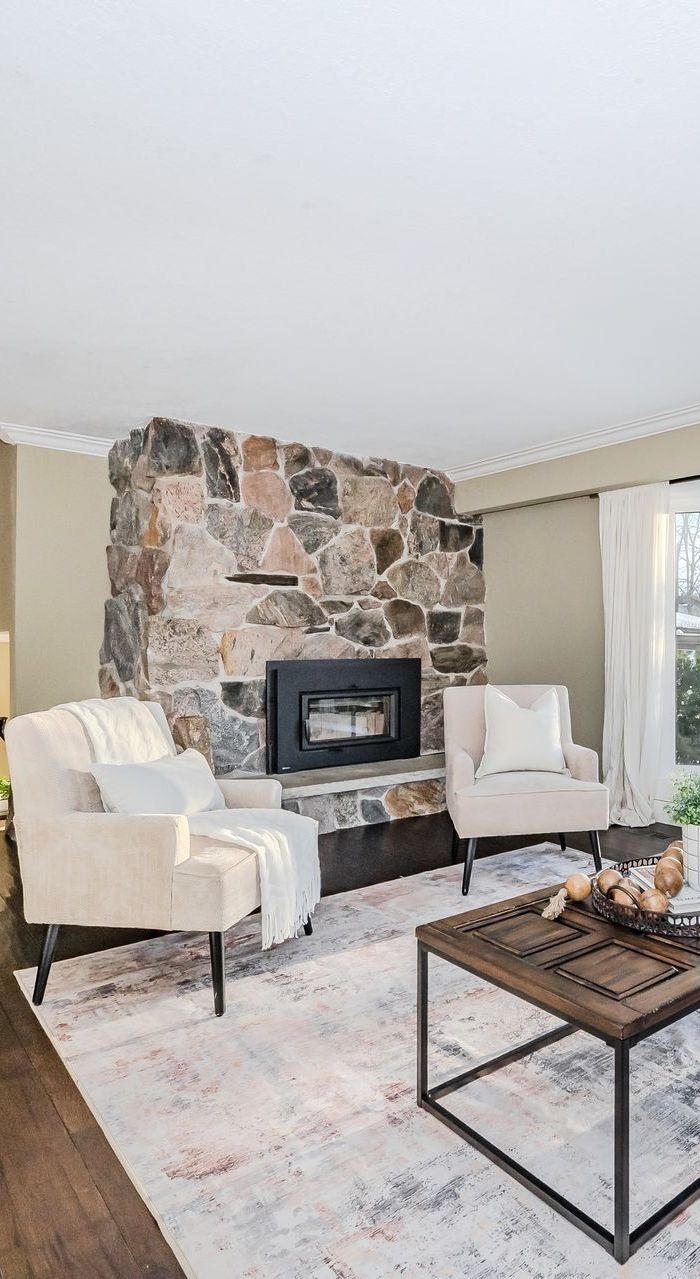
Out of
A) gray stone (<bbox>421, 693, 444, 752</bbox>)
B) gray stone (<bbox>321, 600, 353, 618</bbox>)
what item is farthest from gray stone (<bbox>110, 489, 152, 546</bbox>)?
gray stone (<bbox>421, 693, 444, 752</bbox>)

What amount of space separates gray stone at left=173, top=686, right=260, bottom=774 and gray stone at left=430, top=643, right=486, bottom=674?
1.52 meters

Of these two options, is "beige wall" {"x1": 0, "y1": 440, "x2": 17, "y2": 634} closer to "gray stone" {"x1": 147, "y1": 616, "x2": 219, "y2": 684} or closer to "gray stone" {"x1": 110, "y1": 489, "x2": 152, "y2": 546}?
"gray stone" {"x1": 110, "y1": 489, "x2": 152, "y2": 546}

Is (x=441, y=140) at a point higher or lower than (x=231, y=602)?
higher

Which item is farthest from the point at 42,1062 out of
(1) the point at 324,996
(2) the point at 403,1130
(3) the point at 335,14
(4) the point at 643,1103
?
(3) the point at 335,14

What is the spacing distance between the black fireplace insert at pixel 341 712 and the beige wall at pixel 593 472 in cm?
124

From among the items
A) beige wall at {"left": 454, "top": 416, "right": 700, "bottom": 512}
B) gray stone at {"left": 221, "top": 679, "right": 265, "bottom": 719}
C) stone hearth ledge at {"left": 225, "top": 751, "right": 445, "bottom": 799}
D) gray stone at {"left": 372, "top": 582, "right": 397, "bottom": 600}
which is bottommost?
stone hearth ledge at {"left": 225, "top": 751, "right": 445, "bottom": 799}

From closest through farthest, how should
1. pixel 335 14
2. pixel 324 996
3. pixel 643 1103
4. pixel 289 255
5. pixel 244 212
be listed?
1. pixel 335 14
2. pixel 643 1103
3. pixel 244 212
4. pixel 289 255
5. pixel 324 996

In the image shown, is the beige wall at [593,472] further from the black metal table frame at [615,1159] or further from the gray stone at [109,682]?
the black metal table frame at [615,1159]

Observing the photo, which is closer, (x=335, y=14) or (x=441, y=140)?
(x=335, y=14)

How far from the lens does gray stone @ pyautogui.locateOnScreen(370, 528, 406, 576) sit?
197 inches

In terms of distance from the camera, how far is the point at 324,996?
2.52m

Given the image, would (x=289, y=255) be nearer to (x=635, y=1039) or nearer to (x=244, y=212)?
(x=244, y=212)

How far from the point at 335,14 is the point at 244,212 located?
0.72m

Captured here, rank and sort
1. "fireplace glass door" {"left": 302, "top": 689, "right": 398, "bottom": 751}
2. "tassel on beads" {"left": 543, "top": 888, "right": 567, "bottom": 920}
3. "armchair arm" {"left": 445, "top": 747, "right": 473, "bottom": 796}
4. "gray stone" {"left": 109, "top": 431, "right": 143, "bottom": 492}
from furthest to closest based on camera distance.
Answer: "fireplace glass door" {"left": 302, "top": 689, "right": 398, "bottom": 751}, "gray stone" {"left": 109, "top": 431, "right": 143, "bottom": 492}, "armchair arm" {"left": 445, "top": 747, "right": 473, "bottom": 796}, "tassel on beads" {"left": 543, "top": 888, "right": 567, "bottom": 920}
